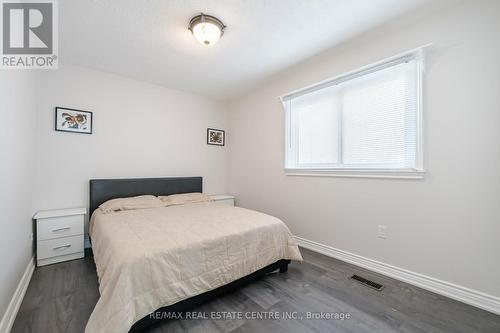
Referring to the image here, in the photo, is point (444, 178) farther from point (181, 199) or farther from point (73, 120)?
point (73, 120)

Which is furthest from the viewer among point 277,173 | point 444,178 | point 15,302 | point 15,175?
point 277,173

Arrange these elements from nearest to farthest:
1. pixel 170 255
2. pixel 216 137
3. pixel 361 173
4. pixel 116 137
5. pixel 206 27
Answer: pixel 170 255 → pixel 206 27 → pixel 361 173 → pixel 116 137 → pixel 216 137

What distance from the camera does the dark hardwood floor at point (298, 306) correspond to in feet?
4.95

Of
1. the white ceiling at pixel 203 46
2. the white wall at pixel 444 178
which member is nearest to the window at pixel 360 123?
the white wall at pixel 444 178

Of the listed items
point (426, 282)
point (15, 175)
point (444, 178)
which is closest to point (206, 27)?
point (15, 175)

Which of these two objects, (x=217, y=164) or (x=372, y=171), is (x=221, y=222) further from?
(x=217, y=164)

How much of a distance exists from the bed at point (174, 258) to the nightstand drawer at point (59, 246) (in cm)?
39

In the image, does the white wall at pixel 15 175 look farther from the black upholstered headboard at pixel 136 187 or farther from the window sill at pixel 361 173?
the window sill at pixel 361 173

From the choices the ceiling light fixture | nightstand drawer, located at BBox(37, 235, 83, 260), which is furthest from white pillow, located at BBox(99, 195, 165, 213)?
A: the ceiling light fixture

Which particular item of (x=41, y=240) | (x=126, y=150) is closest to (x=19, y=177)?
(x=41, y=240)

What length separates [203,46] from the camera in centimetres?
251

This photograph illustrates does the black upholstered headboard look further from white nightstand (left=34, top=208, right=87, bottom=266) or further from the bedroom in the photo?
white nightstand (left=34, top=208, right=87, bottom=266)

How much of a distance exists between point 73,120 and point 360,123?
3.73m

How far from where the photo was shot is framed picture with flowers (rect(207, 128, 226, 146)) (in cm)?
429
